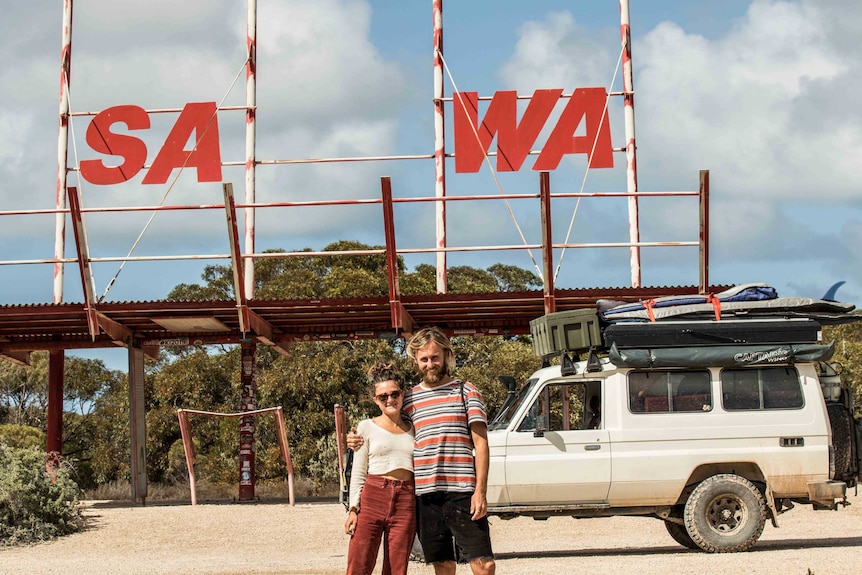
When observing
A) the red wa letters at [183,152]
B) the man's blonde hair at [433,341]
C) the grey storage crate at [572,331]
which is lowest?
the man's blonde hair at [433,341]

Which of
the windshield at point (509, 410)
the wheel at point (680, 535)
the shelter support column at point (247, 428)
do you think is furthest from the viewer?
the shelter support column at point (247, 428)

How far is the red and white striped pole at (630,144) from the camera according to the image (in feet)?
70.9

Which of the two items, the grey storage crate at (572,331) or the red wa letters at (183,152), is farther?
the red wa letters at (183,152)

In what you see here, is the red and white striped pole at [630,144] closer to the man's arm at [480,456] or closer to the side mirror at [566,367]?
the side mirror at [566,367]

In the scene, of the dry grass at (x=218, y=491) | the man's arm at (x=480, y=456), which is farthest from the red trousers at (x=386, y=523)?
the dry grass at (x=218, y=491)

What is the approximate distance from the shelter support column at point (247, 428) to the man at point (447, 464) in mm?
14493

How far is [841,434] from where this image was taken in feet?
42.5

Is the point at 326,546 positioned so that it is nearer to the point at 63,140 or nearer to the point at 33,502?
the point at 33,502

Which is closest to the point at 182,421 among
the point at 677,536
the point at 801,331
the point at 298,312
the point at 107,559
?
the point at 298,312

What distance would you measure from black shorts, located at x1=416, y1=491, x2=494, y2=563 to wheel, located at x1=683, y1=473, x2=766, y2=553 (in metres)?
5.74

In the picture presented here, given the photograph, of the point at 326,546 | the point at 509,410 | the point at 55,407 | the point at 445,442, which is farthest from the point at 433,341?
the point at 55,407

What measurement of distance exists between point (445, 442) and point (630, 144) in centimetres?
1603

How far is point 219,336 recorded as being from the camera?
73.8 feet

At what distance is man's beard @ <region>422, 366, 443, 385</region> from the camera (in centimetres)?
740
